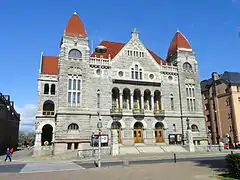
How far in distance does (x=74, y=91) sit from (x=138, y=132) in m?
13.6

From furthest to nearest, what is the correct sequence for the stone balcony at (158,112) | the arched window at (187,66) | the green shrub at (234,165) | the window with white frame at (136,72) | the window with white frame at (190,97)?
the arched window at (187,66) < the window with white frame at (190,97) < the window with white frame at (136,72) < the stone balcony at (158,112) < the green shrub at (234,165)

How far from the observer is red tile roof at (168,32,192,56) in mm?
46969

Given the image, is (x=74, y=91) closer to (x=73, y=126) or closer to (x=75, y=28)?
(x=73, y=126)

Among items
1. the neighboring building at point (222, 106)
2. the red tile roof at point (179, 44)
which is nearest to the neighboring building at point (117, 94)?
the red tile roof at point (179, 44)

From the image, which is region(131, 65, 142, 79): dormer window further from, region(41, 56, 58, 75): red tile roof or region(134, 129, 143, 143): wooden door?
region(41, 56, 58, 75): red tile roof

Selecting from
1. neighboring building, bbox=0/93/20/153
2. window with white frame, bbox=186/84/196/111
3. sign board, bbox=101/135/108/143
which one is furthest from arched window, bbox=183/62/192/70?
neighboring building, bbox=0/93/20/153

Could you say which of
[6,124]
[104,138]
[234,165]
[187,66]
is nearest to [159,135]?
[104,138]

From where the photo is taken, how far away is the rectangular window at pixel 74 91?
37219 mm

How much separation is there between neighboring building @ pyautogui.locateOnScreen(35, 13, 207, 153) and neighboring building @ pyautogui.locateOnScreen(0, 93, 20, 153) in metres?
14.0

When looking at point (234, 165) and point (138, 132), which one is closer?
point (234, 165)

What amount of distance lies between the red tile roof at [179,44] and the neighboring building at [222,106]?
13.6 meters

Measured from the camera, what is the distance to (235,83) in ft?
168

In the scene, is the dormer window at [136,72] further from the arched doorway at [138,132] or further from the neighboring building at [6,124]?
the neighboring building at [6,124]

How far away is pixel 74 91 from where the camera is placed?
37.7m
